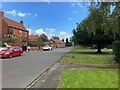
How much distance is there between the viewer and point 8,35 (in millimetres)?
74125

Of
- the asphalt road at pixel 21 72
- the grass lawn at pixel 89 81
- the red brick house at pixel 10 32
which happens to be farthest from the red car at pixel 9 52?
the red brick house at pixel 10 32

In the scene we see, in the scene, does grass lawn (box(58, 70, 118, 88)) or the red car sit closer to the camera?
grass lawn (box(58, 70, 118, 88))

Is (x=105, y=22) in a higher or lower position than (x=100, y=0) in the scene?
lower

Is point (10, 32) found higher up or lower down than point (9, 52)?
higher up

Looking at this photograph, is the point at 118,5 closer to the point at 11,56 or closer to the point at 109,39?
the point at 11,56

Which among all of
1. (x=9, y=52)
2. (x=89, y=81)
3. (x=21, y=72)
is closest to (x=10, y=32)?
(x=9, y=52)

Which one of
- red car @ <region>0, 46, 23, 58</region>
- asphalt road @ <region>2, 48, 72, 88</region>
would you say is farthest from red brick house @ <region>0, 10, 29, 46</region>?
asphalt road @ <region>2, 48, 72, 88</region>

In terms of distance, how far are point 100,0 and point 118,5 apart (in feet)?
4.20

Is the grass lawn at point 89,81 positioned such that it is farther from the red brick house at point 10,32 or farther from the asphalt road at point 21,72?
the red brick house at point 10,32

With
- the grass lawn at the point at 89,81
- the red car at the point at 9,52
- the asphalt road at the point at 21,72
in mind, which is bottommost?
the asphalt road at the point at 21,72

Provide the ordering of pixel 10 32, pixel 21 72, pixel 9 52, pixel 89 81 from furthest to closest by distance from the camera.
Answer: pixel 10 32 → pixel 9 52 → pixel 21 72 → pixel 89 81

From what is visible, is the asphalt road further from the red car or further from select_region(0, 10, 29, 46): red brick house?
select_region(0, 10, 29, 46): red brick house

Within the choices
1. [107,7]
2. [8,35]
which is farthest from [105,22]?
[8,35]

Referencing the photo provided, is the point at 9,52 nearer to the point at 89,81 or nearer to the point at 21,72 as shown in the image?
the point at 21,72
